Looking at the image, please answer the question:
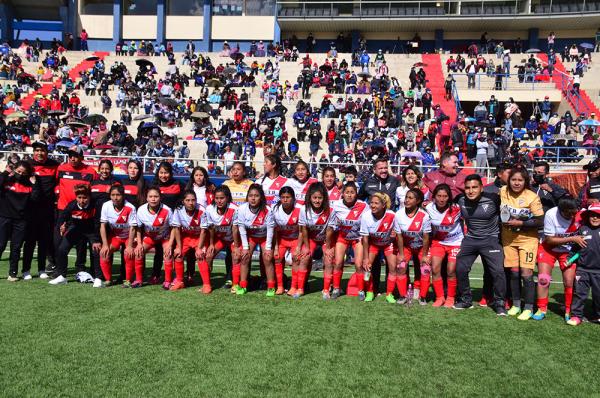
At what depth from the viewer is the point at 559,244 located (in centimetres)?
647

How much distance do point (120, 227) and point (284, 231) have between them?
2398 mm

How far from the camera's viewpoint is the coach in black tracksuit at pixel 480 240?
6656 millimetres

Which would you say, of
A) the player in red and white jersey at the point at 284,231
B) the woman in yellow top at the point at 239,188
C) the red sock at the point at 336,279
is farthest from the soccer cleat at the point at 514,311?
the woman in yellow top at the point at 239,188

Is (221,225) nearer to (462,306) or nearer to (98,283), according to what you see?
(98,283)

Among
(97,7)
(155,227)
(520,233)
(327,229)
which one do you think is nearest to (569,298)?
(520,233)

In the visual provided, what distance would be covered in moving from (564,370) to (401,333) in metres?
1.58

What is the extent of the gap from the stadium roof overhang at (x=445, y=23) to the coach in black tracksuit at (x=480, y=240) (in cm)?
3142

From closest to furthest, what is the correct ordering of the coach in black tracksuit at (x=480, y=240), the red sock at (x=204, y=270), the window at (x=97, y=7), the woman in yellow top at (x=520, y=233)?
1. the woman in yellow top at (x=520, y=233)
2. the coach in black tracksuit at (x=480, y=240)
3. the red sock at (x=204, y=270)
4. the window at (x=97, y=7)

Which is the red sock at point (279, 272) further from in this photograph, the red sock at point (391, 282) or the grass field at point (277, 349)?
the red sock at point (391, 282)

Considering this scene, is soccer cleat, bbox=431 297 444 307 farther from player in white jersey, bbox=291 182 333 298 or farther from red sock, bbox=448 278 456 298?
player in white jersey, bbox=291 182 333 298

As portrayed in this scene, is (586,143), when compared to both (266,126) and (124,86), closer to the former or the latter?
(266,126)

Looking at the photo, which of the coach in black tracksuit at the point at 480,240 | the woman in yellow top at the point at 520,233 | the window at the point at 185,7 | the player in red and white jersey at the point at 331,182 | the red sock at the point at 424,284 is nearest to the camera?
the woman in yellow top at the point at 520,233

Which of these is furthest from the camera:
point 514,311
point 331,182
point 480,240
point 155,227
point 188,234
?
point 331,182

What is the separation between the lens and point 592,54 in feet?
104
